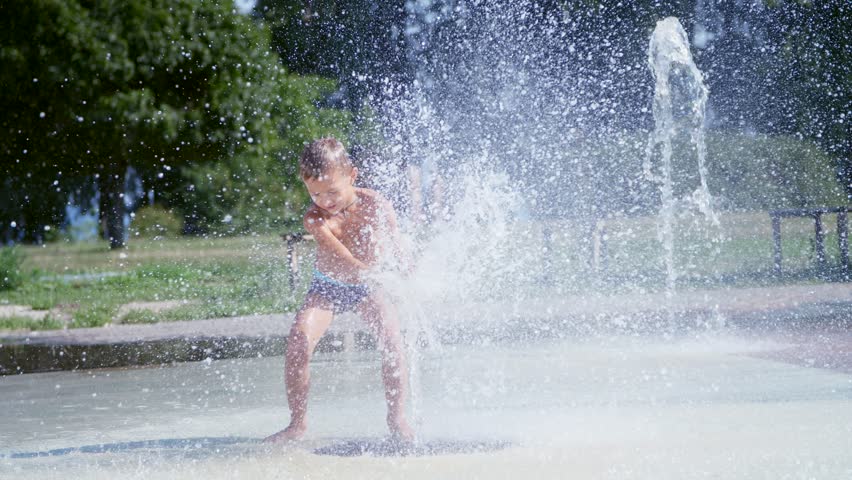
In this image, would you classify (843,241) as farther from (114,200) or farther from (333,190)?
(114,200)

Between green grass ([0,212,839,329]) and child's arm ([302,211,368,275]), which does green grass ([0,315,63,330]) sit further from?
child's arm ([302,211,368,275])

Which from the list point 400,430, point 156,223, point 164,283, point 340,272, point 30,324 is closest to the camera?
point 400,430

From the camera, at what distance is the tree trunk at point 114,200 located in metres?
24.2

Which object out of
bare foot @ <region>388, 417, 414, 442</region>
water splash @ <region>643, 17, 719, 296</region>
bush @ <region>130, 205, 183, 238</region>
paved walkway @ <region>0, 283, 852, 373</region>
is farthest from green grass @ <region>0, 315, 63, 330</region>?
bush @ <region>130, 205, 183, 238</region>

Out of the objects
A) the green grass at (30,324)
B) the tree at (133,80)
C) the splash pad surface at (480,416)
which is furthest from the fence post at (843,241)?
the tree at (133,80)

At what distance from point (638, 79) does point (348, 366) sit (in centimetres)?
1410

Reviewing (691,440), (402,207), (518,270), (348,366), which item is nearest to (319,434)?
(691,440)

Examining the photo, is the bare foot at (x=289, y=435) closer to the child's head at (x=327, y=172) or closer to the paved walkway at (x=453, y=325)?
the child's head at (x=327, y=172)

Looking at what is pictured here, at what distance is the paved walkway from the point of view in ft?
27.2

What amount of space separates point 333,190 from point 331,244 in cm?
24

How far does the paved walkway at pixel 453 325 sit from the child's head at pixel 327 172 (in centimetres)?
Answer: 371

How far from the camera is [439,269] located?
5.17 meters

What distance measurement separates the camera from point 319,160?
4.57 m

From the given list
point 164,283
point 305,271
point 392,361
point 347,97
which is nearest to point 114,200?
point 347,97
